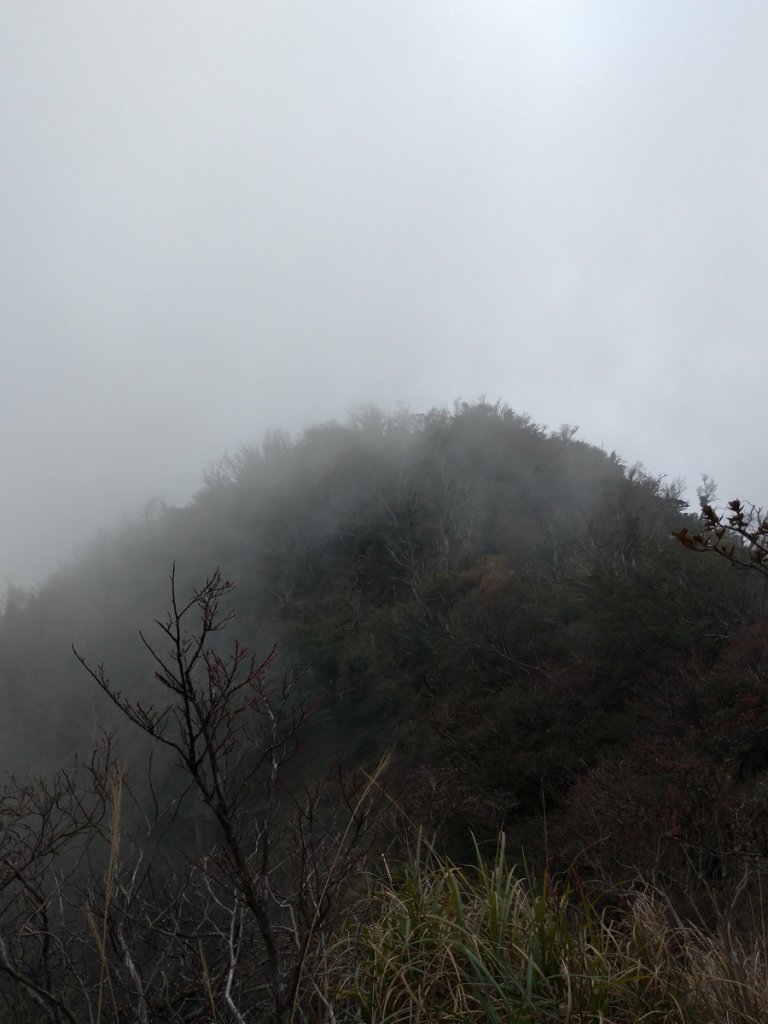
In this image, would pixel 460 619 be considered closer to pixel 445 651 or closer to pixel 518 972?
pixel 445 651

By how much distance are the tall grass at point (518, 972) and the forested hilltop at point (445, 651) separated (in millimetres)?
350

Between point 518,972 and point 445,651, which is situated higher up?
point 445,651

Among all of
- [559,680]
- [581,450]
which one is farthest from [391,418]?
[559,680]

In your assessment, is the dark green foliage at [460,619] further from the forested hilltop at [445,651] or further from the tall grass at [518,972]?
the tall grass at [518,972]

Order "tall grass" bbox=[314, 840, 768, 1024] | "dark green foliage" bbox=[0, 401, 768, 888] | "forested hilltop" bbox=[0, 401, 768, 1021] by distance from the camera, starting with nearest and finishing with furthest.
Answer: "tall grass" bbox=[314, 840, 768, 1024] < "forested hilltop" bbox=[0, 401, 768, 1021] < "dark green foliage" bbox=[0, 401, 768, 888]

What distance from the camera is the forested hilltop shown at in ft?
19.0

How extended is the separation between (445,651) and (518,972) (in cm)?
1749

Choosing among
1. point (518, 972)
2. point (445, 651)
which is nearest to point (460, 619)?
point (445, 651)

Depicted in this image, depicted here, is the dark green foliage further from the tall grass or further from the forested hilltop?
the tall grass

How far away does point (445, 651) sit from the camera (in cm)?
1969

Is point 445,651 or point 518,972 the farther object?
point 445,651

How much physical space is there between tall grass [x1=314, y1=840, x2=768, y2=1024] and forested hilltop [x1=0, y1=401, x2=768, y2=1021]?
35 cm

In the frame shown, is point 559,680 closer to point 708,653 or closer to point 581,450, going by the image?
point 708,653

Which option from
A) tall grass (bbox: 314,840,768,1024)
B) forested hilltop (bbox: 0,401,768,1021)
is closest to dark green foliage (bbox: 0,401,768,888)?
forested hilltop (bbox: 0,401,768,1021)
